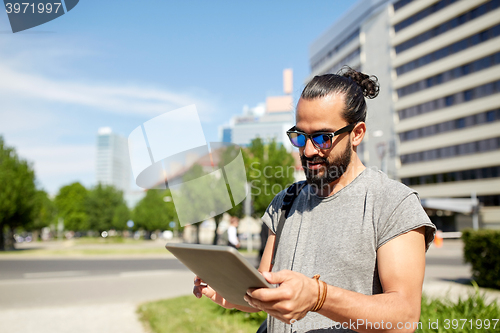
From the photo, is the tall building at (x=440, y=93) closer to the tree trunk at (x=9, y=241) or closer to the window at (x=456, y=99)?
the window at (x=456, y=99)

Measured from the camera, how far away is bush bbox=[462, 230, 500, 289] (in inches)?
332

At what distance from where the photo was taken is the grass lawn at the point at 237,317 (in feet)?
12.3

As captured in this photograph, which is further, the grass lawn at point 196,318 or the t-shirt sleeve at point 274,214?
the grass lawn at point 196,318

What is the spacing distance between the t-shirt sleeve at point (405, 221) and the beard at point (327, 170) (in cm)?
31

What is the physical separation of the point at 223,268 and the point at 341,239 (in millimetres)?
563

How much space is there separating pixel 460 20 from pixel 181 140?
4657cm

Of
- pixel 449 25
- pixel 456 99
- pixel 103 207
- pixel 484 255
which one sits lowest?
pixel 103 207

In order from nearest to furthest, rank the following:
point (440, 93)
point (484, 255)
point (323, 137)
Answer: point (323, 137) → point (484, 255) → point (440, 93)

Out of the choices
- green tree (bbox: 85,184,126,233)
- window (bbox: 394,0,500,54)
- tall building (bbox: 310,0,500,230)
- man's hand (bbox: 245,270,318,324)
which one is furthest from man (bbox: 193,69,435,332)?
green tree (bbox: 85,184,126,233)

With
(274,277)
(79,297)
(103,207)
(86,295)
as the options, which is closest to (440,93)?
(86,295)

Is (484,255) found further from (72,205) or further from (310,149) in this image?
(72,205)

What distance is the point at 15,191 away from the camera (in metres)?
28.7

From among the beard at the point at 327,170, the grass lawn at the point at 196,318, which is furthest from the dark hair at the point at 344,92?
the grass lawn at the point at 196,318

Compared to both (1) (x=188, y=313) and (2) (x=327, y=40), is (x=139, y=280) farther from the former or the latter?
(2) (x=327, y=40)
